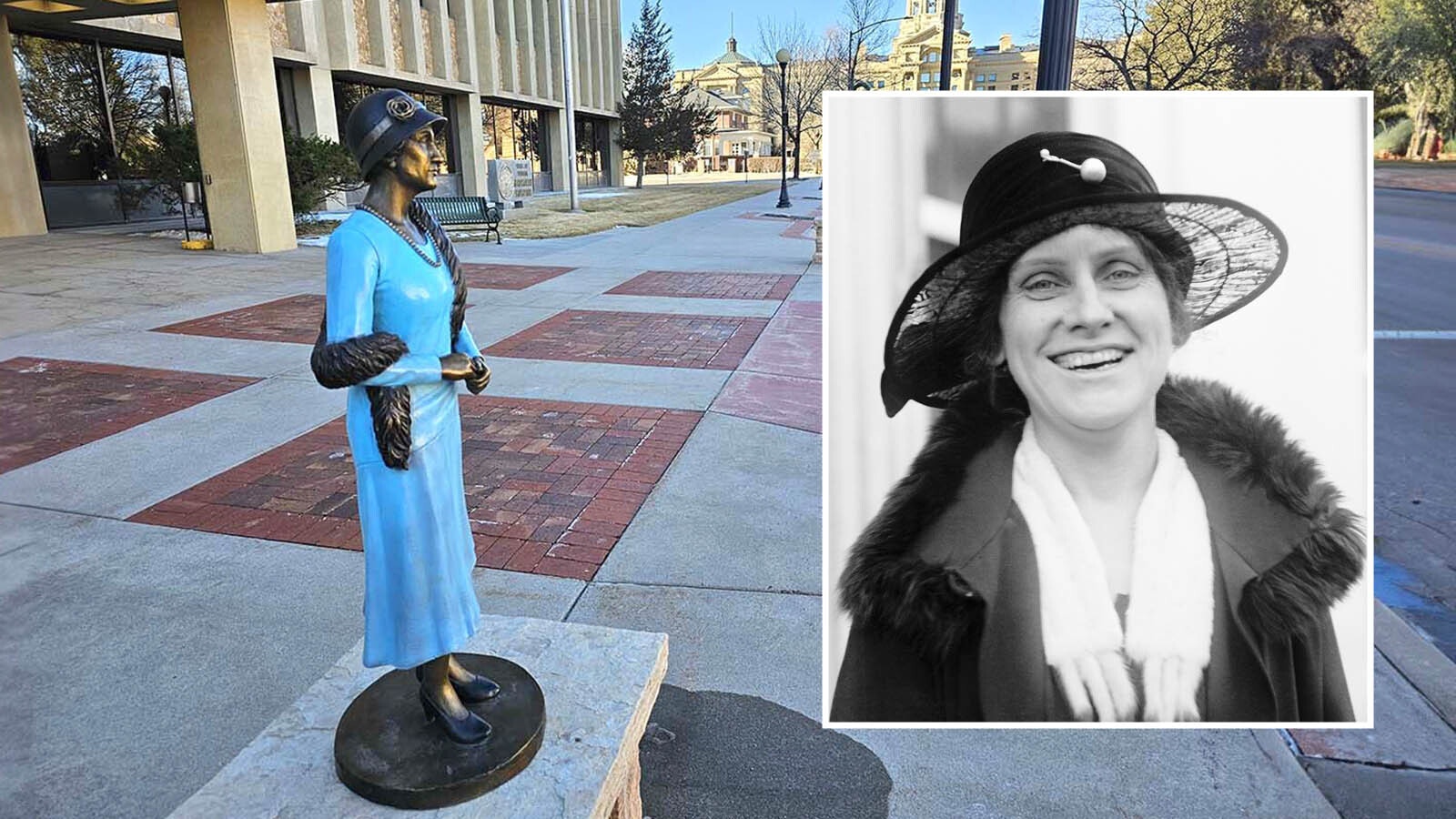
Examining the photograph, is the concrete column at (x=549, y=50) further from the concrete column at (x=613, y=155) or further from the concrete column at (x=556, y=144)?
the concrete column at (x=613, y=155)

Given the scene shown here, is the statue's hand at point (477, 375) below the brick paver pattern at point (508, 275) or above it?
above

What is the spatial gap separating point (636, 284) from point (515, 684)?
9964 mm

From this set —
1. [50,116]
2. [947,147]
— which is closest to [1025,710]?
[947,147]

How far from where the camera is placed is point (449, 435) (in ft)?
5.81

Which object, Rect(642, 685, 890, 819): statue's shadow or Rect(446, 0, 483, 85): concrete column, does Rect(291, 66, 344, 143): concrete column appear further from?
Rect(642, 685, 890, 819): statue's shadow

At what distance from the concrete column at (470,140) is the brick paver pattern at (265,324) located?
20.7 meters

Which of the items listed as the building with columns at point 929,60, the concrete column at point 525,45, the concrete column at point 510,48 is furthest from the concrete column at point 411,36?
the building with columns at point 929,60

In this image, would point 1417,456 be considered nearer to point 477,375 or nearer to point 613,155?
point 477,375

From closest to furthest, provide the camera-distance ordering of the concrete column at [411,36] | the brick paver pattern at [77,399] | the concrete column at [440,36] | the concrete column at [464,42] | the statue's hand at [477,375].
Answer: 1. the statue's hand at [477,375]
2. the brick paver pattern at [77,399]
3. the concrete column at [411,36]
4. the concrete column at [440,36]
5. the concrete column at [464,42]

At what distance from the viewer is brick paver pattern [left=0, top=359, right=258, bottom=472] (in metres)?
5.19

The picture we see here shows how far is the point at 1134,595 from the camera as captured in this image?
1.62 metres

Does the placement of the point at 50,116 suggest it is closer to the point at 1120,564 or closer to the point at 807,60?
the point at 1120,564

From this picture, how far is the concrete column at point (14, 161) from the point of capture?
49.2 feet

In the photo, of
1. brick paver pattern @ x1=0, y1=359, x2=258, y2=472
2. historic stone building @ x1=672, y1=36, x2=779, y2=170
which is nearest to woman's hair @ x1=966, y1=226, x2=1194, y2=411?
brick paver pattern @ x1=0, y1=359, x2=258, y2=472
